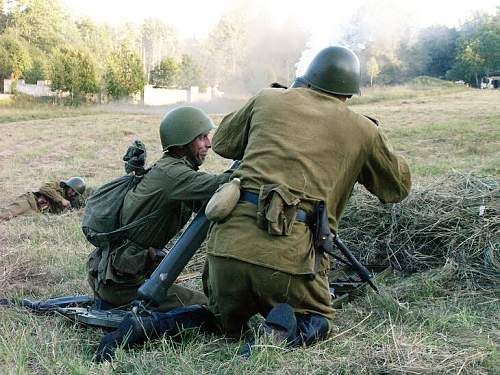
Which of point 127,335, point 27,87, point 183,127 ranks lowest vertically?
point 27,87

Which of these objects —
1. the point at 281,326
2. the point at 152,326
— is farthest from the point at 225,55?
the point at 281,326

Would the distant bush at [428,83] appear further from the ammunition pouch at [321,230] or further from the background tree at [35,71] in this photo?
the ammunition pouch at [321,230]

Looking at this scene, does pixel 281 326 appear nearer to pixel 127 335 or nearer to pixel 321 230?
pixel 321 230

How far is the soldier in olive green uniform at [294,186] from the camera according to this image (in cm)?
311

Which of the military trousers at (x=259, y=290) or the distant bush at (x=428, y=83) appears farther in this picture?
the distant bush at (x=428, y=83)

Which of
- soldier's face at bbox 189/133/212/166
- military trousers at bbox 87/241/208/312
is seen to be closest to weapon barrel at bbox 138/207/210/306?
military trousers at bbox 87/241/208/312

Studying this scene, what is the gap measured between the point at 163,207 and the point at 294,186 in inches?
38.4

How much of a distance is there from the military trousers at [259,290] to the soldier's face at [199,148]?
0.95 meters

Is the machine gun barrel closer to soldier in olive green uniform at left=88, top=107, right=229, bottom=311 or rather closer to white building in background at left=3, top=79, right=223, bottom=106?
soldier in olive green uniform at left=88, top=107, right=229, bottom=311

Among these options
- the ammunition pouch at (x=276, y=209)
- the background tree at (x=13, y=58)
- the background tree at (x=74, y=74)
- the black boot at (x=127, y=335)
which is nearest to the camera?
the ammunition pouch at (x=276, y=209)

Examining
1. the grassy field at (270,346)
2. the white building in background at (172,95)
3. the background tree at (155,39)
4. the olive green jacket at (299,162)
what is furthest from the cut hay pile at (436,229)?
the background tree at (155,39)

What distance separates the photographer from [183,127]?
4008 millimetres

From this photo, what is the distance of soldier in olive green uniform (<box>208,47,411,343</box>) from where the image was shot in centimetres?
311

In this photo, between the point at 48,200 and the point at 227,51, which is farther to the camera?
the point at 227,51
